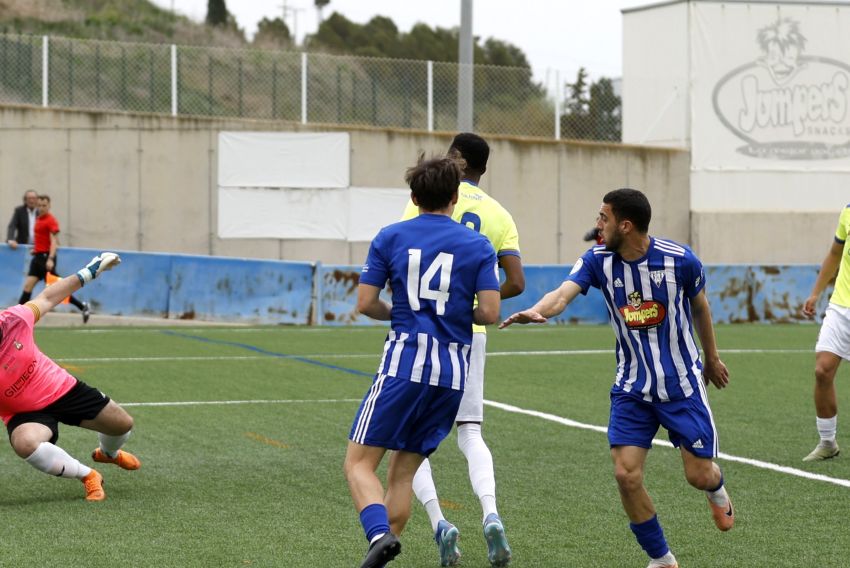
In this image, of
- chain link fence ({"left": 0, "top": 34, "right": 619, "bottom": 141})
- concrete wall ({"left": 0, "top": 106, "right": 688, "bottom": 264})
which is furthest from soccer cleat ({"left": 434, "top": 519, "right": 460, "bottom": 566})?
chain link fence ({"left": 0, "top": 34, "right": 619, "bottom": 141})

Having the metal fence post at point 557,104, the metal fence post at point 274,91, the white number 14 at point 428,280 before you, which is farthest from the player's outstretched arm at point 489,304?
the metal fence post at point 557,104

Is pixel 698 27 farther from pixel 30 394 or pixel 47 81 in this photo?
pixel 30 394

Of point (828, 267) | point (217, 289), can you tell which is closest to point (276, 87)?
point (217, 289)

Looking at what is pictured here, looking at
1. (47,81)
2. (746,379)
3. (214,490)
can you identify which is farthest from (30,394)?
(47,81)

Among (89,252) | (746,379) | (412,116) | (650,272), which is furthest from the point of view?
(412,116)

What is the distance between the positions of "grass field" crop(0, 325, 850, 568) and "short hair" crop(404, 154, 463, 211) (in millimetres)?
1808

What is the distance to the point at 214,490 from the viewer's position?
25.7ft

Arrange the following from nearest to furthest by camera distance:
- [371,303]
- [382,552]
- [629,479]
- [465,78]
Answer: [382,552], [371,303], [629,479], [465,78]

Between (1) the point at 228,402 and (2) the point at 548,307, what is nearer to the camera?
(2) the point at 548,307

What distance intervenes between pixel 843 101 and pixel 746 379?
19.5 meters

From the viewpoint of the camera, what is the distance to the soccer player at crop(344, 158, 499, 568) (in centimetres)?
530

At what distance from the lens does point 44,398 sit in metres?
7.60

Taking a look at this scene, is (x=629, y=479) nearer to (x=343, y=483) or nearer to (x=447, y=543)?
(x=447, y=543)

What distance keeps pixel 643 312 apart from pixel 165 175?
22408mm
